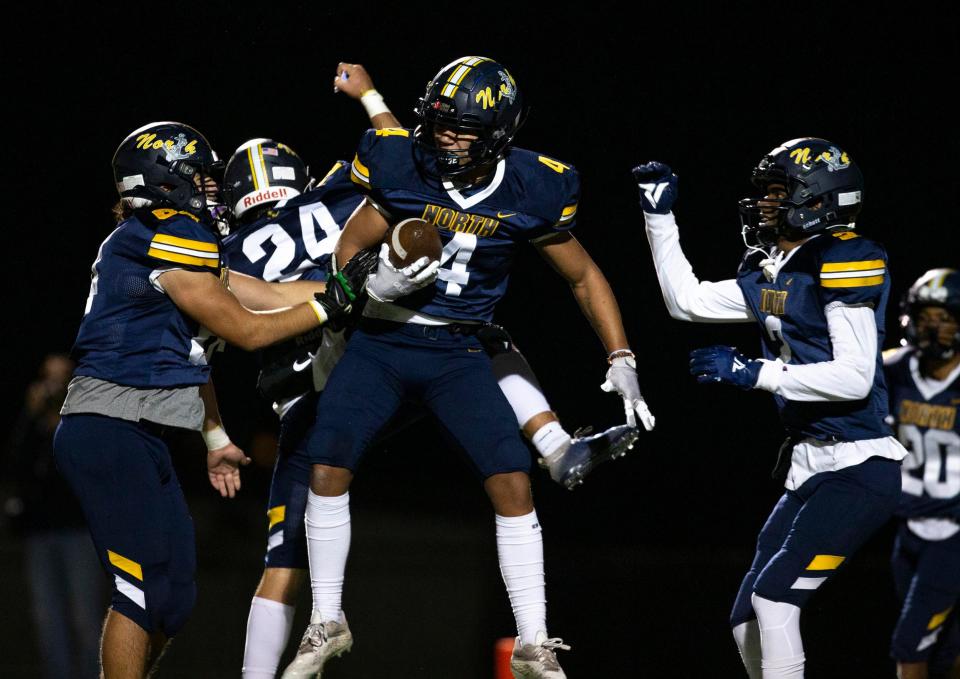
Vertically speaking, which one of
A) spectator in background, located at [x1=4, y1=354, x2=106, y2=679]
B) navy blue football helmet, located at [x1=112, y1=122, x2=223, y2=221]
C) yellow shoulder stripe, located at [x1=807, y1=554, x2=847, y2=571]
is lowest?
spectator in background, located at [x1=4, y1=354, x2=106, y2=679]

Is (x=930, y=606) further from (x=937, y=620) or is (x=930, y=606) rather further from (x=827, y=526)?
(x=827, y=526)

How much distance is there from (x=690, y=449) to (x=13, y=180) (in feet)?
15.3

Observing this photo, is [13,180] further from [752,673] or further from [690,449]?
[752,673]

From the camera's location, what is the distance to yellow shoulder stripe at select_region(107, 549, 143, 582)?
3.14 meters

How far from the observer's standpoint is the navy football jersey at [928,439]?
4.29 meters

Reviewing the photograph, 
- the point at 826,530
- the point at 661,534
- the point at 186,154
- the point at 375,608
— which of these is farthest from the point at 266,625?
the point at 661,534

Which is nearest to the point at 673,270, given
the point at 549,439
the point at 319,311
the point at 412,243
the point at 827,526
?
the point at 549,439

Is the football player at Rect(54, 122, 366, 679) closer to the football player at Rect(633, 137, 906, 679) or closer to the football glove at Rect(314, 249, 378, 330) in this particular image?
the football glove at Rect(314, 249, 378, 330)

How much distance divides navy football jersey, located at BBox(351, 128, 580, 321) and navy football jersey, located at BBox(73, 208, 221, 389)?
50 centimetres

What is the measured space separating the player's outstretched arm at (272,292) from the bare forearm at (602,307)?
844 mm

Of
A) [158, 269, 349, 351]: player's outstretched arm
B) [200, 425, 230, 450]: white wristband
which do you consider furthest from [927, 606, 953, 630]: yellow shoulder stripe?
[200, 425, 230, 450]: white wristband

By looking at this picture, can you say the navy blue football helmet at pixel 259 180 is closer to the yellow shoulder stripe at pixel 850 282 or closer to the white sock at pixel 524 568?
the white sock at pixel 524 568

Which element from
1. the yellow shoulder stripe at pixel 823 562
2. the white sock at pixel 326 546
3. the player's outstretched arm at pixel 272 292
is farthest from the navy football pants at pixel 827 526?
the player's outstretched arm at pixel 272 292

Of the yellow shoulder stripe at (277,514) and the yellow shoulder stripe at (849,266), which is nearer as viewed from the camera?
the yellow shoulder stripe at (849,266)
